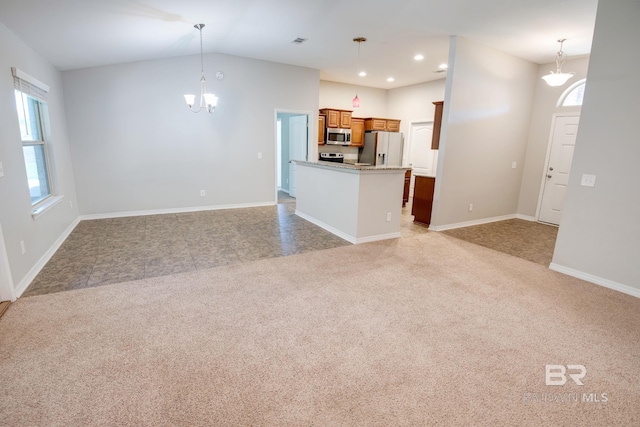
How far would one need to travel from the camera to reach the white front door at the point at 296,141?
731cm

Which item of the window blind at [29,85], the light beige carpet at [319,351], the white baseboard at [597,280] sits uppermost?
the window blind at [29,85]

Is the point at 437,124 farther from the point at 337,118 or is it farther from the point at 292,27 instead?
the point at 337,118

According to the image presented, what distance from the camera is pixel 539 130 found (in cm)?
584

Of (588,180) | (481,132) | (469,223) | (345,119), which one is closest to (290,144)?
(345,119)

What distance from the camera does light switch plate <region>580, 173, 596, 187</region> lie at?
3266mm

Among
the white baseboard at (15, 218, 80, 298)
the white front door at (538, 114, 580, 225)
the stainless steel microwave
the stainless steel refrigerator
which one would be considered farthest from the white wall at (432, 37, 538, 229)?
the white baseboard at (15, 218, 80, 298)

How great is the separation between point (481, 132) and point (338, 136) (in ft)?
11.3

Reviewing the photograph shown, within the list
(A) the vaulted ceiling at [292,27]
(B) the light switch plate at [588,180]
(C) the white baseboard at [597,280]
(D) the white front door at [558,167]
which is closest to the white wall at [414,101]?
(A) the vaulted ceiling at [292,27]

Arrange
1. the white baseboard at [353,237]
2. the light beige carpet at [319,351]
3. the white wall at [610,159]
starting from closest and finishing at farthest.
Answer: the light beige carpet at [319,351] → the white wall at [610,159] → the white baseboard at [353,237]

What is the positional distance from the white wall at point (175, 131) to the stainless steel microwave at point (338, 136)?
0.93 meters

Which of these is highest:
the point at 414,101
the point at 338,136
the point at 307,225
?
the point at 414,101

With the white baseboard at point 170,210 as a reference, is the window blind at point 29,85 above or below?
above

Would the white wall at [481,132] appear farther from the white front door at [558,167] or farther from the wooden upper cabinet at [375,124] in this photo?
the wooden upper cabinet at [375,124]

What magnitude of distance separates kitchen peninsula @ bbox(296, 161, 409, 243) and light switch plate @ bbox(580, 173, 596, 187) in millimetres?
1979
